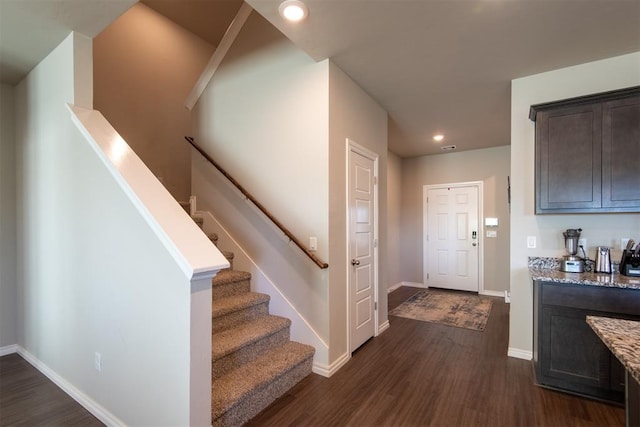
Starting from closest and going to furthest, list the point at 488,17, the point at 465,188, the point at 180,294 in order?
the point at 180,294 < the point at 488,17 < the point at 465,188

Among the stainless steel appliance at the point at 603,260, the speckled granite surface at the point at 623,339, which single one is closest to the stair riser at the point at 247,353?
the speckled granite surface at the point at 623,339

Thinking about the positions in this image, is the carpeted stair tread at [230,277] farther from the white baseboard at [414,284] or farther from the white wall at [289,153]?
the white baseboard at [414,284]

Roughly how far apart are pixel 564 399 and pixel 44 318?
4197 mm

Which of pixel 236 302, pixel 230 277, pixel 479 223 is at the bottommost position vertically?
pixel 236 302

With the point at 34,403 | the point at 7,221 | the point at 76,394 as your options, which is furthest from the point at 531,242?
the point at 7,221

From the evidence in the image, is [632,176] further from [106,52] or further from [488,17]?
[106,52]

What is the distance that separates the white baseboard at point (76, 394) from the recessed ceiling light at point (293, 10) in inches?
110

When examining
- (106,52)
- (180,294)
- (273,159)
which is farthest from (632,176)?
(106,52)

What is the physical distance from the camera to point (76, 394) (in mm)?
2256

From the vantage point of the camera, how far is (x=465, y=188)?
5.91 meters

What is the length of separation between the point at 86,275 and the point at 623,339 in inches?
114

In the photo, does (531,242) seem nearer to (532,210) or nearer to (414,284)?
(532,210)

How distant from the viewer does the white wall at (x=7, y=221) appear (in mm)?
3008

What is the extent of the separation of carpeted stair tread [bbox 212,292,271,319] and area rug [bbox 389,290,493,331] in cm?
231
